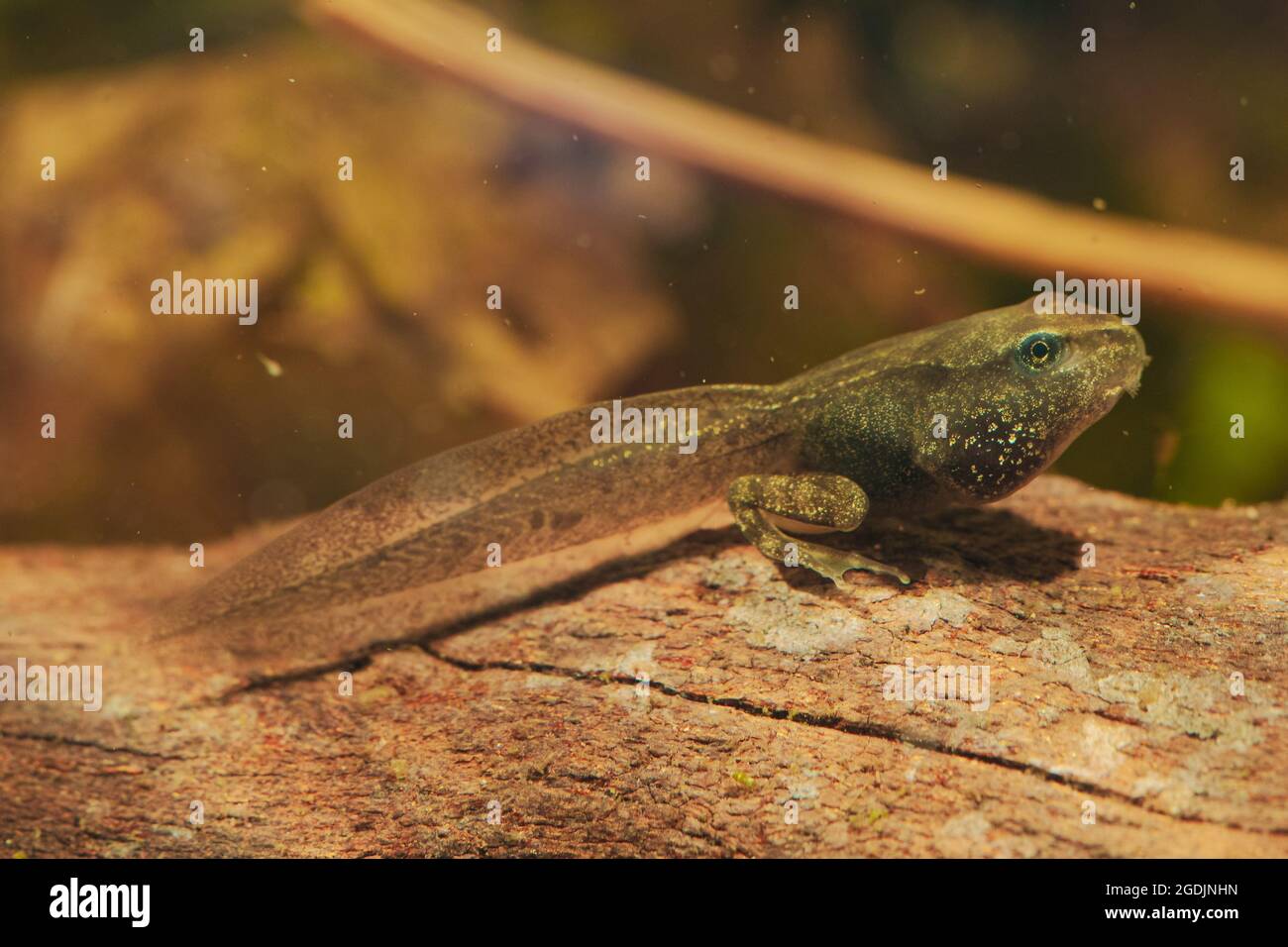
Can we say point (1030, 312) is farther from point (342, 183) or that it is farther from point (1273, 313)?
point (342, 183)

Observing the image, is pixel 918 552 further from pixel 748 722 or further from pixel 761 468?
pixel 748 722

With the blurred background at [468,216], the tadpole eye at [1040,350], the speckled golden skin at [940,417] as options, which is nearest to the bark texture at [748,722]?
the speckled golden skin at [940,417]
